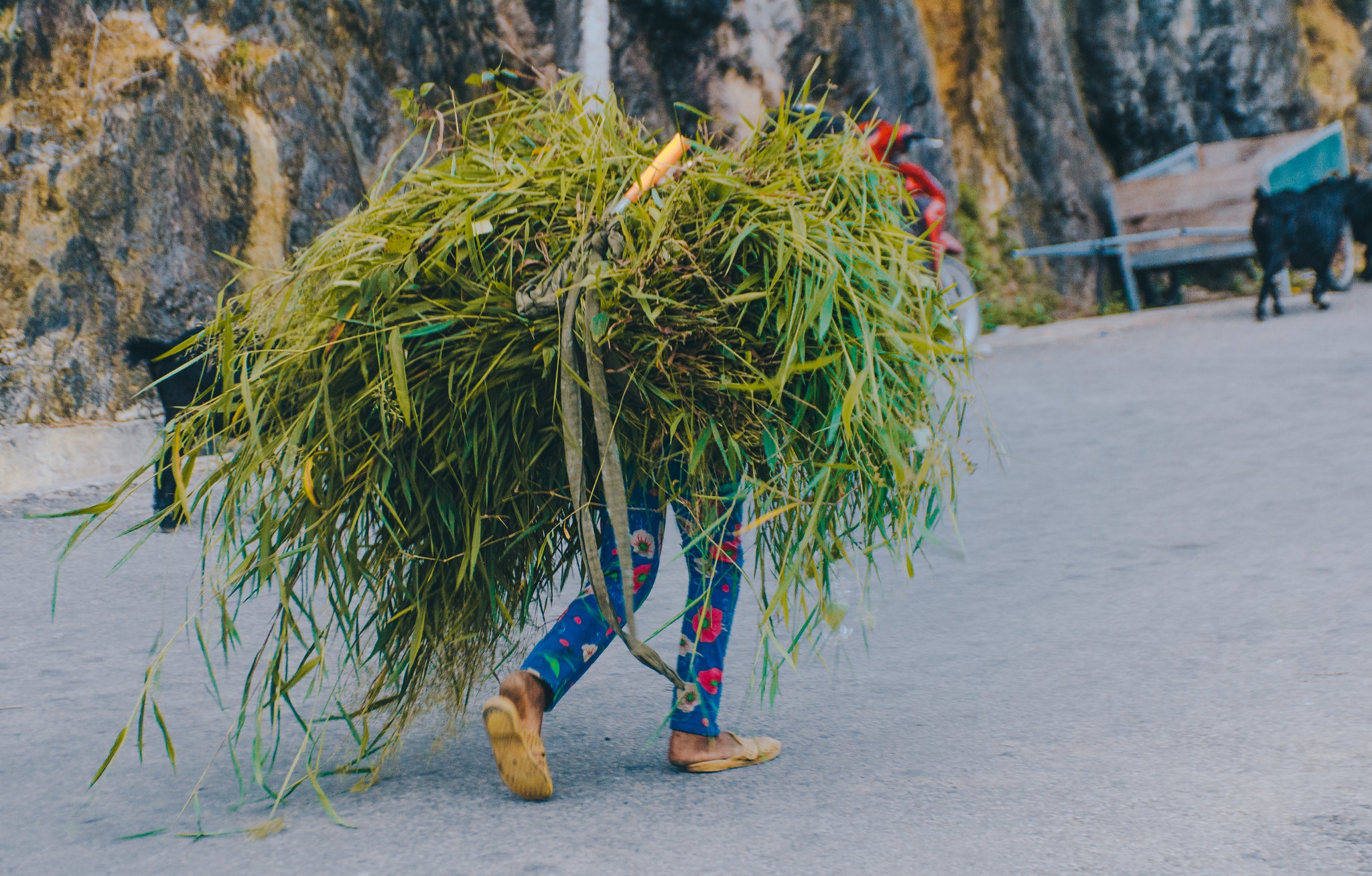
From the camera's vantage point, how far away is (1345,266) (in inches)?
431

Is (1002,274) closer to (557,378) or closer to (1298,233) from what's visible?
(1298,233)

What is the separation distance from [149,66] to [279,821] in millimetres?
5383

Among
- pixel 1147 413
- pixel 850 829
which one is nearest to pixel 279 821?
pixel 850 829

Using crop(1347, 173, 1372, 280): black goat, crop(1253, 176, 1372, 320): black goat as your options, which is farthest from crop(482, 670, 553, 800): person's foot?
crop(1347, 173, 1372, 280): black goat

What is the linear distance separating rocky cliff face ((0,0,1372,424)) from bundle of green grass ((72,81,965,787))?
1.24ft

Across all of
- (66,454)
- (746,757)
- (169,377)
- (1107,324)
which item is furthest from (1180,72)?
(746,757)

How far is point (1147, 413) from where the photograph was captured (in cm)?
631

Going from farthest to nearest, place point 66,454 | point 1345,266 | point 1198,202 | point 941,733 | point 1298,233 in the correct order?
point 1198,202
point 1345,266
point 1298,233
point 66,454
point 941,733

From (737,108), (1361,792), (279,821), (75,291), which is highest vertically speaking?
(737,108)

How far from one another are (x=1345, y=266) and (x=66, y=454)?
1070 cm

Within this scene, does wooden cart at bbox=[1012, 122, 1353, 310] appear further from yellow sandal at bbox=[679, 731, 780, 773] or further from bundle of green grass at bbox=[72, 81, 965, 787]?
bundle of green grass at bbox=[72, 81, 965, 787]

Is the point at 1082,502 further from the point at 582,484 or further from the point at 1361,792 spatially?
the point at 582,484

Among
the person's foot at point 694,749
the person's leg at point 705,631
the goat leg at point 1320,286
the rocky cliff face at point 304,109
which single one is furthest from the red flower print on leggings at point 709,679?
the goat leg at point 1320,286

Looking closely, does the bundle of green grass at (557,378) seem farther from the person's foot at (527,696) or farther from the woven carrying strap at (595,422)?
the person's foot at (527,696)
